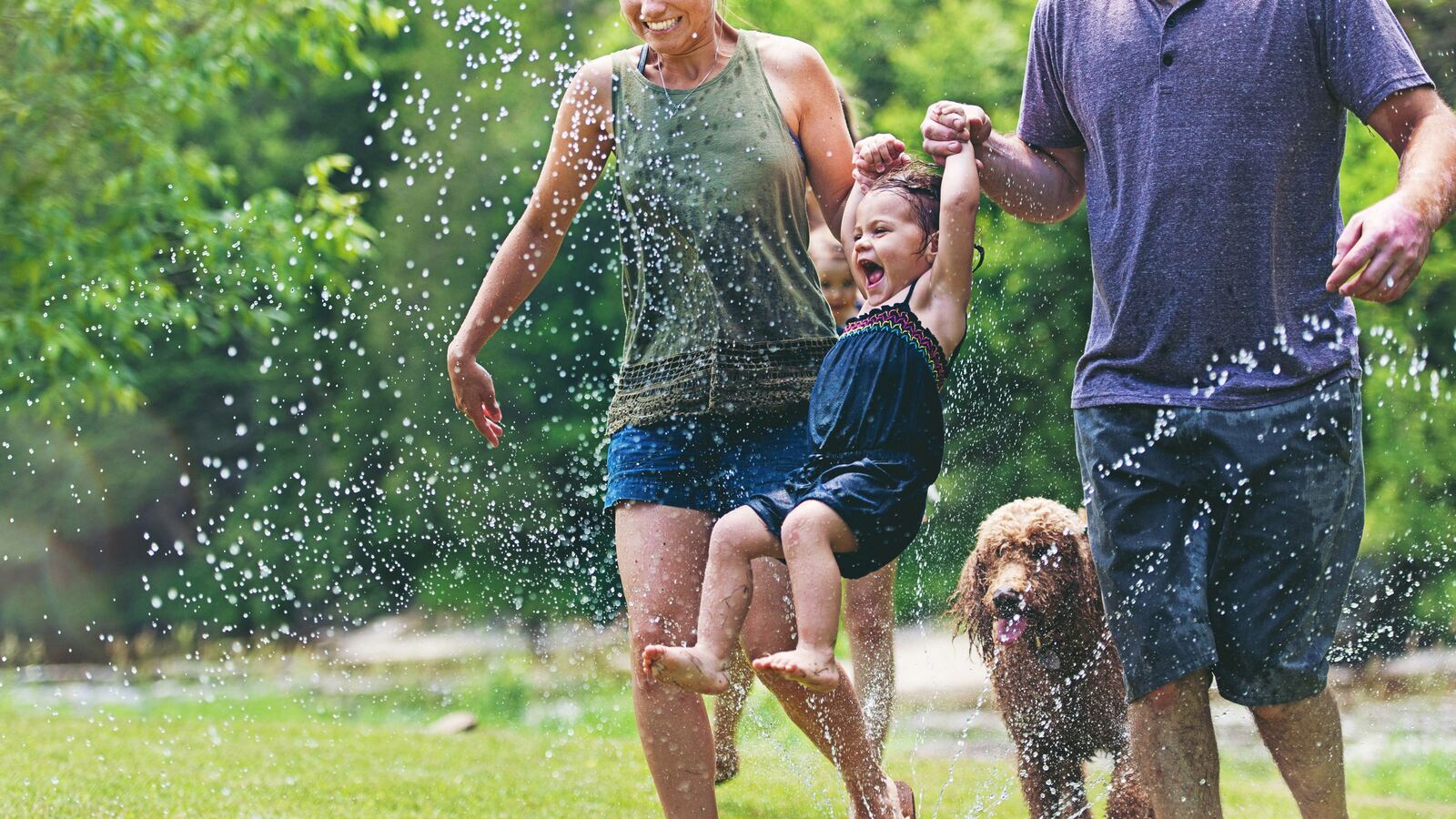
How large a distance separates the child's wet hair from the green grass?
191 cm

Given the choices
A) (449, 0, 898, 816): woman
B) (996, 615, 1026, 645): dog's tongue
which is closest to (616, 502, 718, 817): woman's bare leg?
(449, 0, 898, 816): woman

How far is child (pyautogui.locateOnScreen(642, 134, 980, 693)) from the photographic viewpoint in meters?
2.95

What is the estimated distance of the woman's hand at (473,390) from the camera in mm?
3742

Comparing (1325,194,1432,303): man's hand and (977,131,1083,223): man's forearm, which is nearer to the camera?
(1325,194,1432,303): man's hand

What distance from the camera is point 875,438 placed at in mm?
3135

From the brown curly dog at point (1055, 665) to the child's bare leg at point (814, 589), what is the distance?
917 mm

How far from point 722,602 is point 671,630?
0.32 metres

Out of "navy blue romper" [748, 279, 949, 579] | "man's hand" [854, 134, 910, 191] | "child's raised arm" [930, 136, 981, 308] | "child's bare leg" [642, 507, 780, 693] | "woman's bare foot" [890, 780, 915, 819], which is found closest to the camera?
"child's bare leg" [642, 507, 780, 693]

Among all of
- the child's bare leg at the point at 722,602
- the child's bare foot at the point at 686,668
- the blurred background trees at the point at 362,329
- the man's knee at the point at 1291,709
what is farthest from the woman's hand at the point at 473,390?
the man's knee at the point at 1291,709

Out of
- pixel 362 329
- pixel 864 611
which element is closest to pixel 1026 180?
pixel 864 611

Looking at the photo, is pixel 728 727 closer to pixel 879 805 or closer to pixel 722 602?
pixel 879 805

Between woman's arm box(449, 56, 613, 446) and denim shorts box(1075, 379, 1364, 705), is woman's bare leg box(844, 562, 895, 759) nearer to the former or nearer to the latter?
woman's arm box(449, 56, 613, 446)

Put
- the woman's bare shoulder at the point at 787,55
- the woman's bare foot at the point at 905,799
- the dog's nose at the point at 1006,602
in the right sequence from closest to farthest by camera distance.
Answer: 1. the woman's bare shoulder at the point at 787,55
2. the dog's nose at the point at 1006,602
3. the woman's bare foot at the point at 905,799

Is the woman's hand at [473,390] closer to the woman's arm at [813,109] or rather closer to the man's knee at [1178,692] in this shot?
the woman's arm at [813,109]
